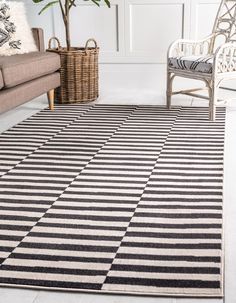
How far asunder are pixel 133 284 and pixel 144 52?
10.9ft

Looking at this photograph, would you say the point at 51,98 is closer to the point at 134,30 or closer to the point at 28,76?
the point at 28,76

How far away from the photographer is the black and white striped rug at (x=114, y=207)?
1520 millimetres

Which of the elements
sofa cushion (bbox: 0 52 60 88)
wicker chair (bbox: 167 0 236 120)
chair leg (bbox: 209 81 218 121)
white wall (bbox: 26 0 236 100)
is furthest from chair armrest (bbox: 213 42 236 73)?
sofa cushion (bbox: 0 52 60 88)

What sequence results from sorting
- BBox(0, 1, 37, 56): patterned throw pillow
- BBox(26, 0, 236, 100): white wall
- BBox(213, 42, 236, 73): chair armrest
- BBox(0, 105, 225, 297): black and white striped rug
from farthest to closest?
BBox(26, 0, 236, 100): white wall
BBox(0, 1, 37, 56): patterned throw pillow
BBox(213, 42, 236, 73): chair armrest
BBox(0, 105, 225, 297): black and white striped rug

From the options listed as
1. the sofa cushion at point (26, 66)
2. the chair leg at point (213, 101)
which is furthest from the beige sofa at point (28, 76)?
the chair leg at point (213, 101)

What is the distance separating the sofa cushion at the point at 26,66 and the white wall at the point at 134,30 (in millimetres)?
895

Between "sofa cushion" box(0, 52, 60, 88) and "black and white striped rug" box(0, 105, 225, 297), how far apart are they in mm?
345

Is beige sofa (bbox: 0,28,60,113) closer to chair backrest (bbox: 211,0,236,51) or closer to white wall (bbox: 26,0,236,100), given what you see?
white wall (bbox: 26,0,236,100)

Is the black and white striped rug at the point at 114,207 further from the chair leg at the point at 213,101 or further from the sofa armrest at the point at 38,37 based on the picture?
the sofa armrest at the point at 38,37

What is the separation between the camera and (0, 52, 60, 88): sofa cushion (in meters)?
3.05

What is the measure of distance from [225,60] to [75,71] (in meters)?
1.18

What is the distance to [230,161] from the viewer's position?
Answer: 8.39 ft

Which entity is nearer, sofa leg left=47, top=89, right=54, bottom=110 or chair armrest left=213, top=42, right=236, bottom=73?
chair armrest left=213, top=42, right=236, bottom=73

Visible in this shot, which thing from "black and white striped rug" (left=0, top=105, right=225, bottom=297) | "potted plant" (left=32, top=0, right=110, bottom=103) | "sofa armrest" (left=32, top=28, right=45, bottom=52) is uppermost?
"sofa armrest" (left=32, top=28, right=45, bottom=52)
